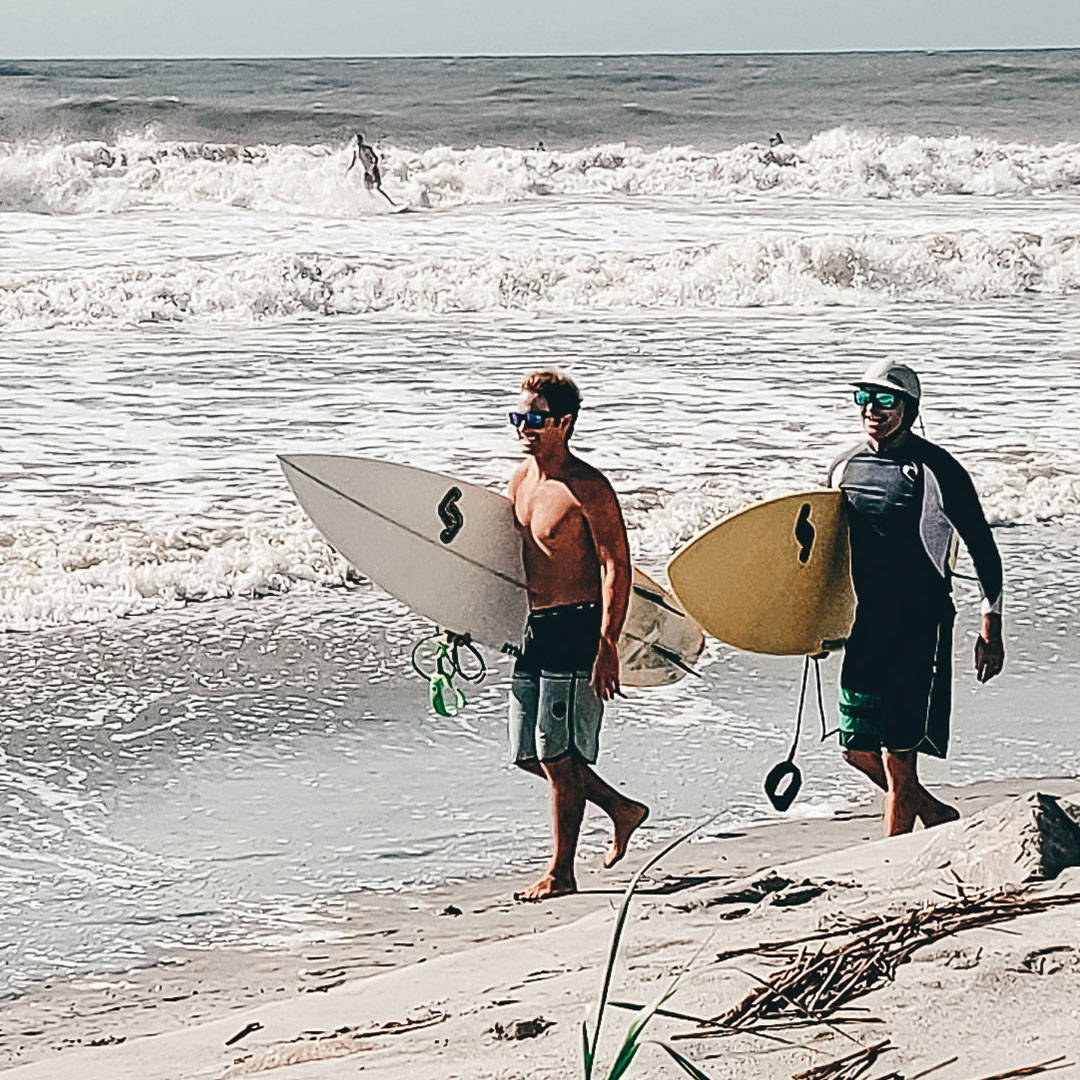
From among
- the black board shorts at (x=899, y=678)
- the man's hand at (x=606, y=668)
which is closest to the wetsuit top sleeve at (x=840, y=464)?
the black board shorts at (x=899, y=678)

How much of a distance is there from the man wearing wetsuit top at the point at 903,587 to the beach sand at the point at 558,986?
0.35 meters

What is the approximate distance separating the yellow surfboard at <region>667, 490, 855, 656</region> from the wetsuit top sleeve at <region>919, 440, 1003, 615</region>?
1.04 ft

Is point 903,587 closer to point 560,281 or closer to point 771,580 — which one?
point 771,580

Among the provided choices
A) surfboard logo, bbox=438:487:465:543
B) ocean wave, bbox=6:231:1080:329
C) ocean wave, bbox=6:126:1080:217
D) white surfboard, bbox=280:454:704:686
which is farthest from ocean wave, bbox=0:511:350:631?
ocean wave, bbox=6:126:1080:217

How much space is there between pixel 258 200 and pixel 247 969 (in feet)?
92.5

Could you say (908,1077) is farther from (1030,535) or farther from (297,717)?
(1030,535)

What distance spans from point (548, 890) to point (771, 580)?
39.2 inches

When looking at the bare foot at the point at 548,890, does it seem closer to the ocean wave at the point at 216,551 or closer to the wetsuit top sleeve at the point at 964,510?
the wetsuit top sleeve at the point at 964,510

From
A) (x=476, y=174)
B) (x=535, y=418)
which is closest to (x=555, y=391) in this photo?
(x=535, y=418)

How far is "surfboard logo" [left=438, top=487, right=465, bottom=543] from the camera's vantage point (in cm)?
451

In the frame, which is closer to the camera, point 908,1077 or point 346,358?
point 908,1077

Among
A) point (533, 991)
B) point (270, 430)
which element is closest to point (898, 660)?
point (533, 991)

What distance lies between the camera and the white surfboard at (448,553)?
14.5 ft

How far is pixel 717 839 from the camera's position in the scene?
4.55 meters
